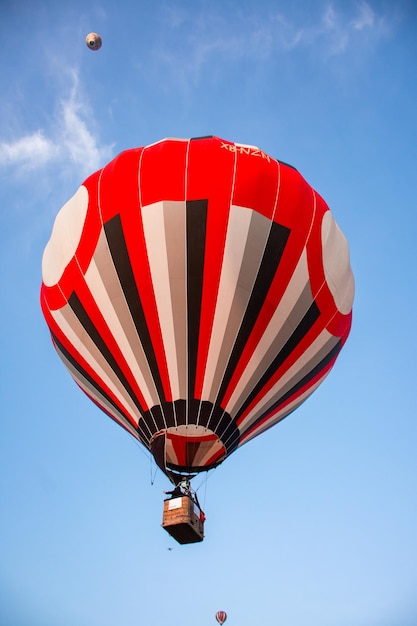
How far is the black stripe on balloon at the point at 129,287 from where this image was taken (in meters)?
9.19

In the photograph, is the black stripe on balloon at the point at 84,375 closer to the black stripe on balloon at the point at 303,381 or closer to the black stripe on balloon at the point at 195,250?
the black stripe on balloon at the point at 195,250

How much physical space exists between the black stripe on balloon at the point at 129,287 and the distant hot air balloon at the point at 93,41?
3.54 meters

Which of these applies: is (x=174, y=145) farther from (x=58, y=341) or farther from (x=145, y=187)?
(x=58, y=341)

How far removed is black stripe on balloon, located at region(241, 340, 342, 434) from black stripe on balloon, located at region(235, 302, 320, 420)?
77 cm

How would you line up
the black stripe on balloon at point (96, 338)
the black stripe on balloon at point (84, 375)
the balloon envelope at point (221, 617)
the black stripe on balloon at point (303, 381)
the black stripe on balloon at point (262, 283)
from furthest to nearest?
the balloon envelope at point (221, 617) < the black stripe on balloon at point (303, 381) < the black stripe on balloon at point (84, 375) < the black stripe on balloon at point (96, 338) < the black stripe on balloon at point (262, 283)

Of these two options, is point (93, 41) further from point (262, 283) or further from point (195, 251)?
point (262, 283)

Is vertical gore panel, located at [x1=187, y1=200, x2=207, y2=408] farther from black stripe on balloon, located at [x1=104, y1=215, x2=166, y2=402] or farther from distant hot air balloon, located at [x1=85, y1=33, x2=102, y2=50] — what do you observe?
distant hot air balloon, located at [x1=85, y1=33, x2=102, y2=50]

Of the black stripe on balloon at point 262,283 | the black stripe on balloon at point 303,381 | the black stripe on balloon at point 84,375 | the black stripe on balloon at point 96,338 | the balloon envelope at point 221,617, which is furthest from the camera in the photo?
the balloon envelope at point 221,617

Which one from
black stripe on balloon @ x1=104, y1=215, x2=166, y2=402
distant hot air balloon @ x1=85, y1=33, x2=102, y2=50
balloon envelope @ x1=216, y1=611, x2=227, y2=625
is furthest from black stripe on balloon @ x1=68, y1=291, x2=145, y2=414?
balloon envelope @ x1=216, y1=611, x2=227, y2=625

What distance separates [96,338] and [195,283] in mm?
2109

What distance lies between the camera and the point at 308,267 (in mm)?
9391

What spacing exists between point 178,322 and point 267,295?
1.54 m

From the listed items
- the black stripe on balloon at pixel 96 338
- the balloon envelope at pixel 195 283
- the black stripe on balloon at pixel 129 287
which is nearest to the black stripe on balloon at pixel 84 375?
the balloon envelope at pixel 195 283

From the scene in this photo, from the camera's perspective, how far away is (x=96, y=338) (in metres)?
9.73
